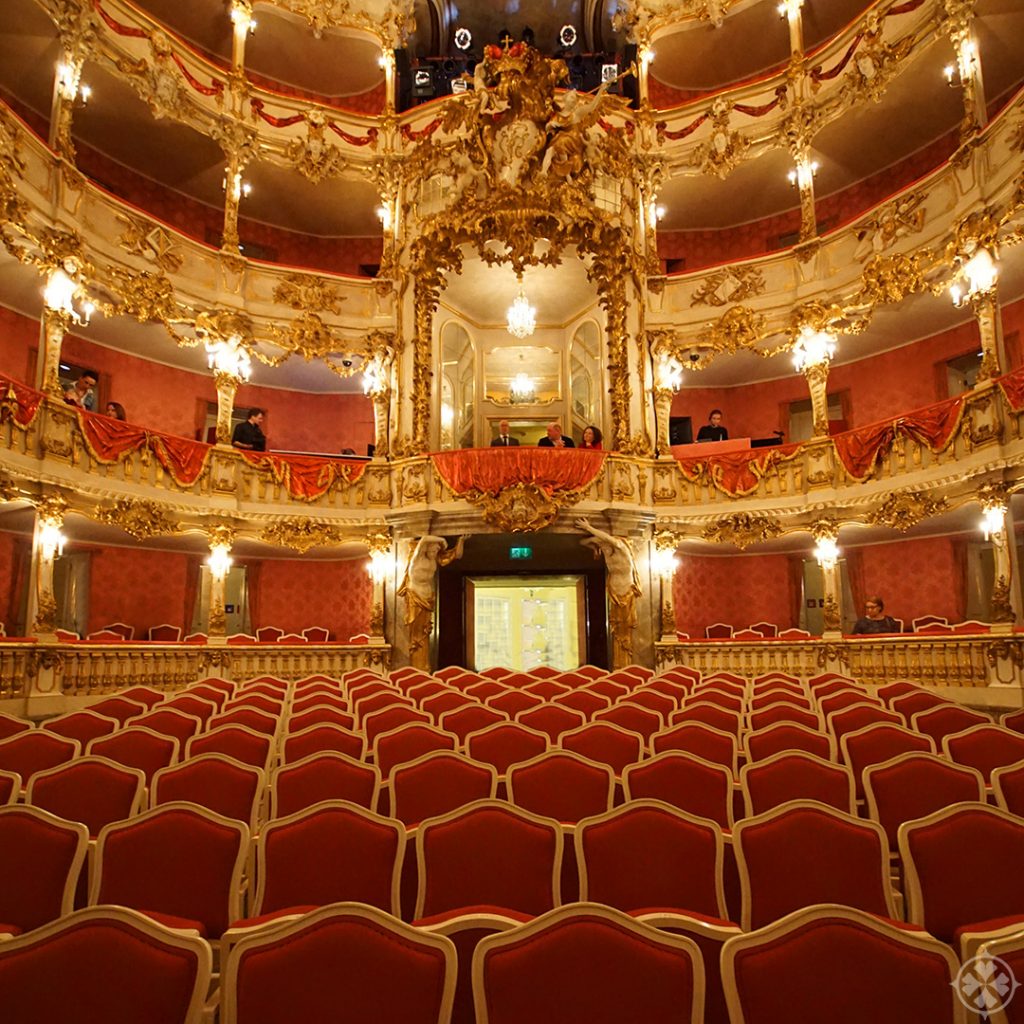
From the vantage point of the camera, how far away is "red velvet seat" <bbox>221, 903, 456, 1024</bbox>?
1.85 metres

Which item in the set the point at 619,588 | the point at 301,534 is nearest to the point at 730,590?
the point at 619,588

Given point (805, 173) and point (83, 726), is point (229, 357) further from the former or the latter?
point (805, 173)

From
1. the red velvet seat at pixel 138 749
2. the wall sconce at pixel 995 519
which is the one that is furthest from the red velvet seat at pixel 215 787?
the wall sconce at pixel 995 519

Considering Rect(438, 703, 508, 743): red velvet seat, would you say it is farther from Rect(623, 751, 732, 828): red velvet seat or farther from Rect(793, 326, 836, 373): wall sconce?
Rect(793, 326, 836, 373): wall sconce

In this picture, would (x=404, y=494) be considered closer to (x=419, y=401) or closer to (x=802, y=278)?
(x=419, y=401)

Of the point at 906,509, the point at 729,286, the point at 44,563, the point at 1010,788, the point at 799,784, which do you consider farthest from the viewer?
the point at 729,286

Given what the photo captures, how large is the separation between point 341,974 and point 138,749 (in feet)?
11.9

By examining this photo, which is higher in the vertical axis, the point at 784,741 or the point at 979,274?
the point at 979,274

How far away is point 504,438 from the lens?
52.9ft

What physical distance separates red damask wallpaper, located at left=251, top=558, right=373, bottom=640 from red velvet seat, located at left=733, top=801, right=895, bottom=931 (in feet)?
46.7

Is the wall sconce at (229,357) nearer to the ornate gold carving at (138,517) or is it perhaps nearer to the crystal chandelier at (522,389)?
the ornate gold carving at (138,517)

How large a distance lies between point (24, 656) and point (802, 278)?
1431 centimetres

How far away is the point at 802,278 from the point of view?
49.0 ft

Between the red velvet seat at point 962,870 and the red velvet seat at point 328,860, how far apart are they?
1971 mm
